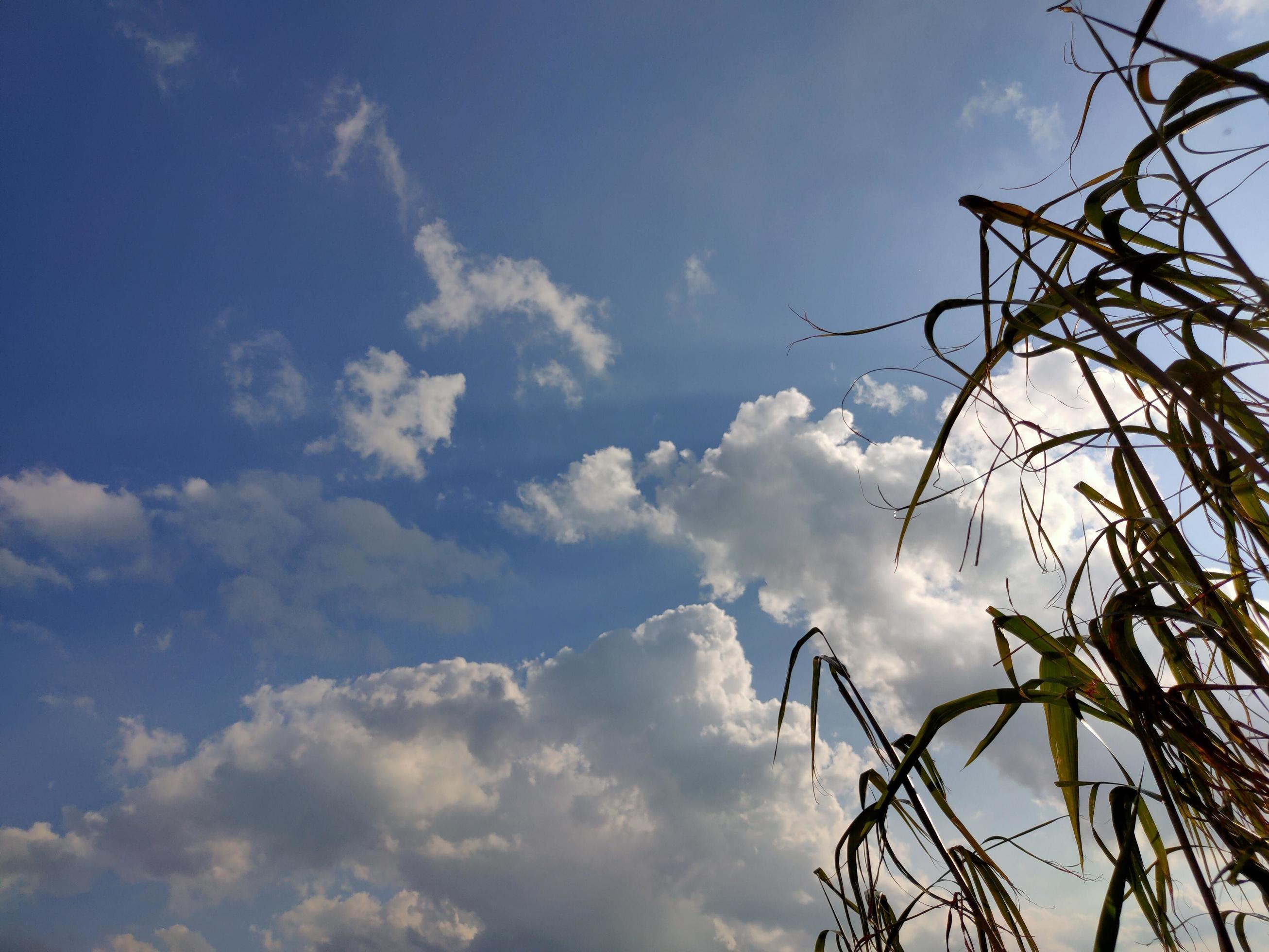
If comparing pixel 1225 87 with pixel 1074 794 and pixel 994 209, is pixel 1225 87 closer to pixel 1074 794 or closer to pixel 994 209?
pixel 994 209

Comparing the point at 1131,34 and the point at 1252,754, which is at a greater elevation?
the point at 1131,34

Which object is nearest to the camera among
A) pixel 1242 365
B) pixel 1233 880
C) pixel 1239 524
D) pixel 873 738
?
pixel 1233 880

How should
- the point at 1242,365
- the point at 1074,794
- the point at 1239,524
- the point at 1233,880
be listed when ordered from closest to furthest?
the point at 1233,880, the point at 1242,365, the point at 1239,524, the point at 1074,794

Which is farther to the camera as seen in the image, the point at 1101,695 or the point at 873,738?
the point at 873,738

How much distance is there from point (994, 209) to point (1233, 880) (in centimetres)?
104

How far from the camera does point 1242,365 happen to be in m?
1.13

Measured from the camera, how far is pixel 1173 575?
4.42ft

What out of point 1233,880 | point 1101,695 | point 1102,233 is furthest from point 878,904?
point 1102,233

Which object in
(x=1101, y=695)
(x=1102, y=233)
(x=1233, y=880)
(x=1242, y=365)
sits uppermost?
(x=1102, y=233)

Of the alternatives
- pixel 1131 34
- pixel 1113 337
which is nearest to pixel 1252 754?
pixel 1113 337

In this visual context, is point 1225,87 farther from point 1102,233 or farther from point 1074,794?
point 1074,794

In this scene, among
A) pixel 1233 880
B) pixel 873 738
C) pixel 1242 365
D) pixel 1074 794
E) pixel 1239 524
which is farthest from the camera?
pixel 873 738

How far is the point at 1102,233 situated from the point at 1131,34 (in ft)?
1.03

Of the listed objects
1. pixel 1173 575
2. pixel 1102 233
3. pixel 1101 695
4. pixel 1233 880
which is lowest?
pixel 1233 880
